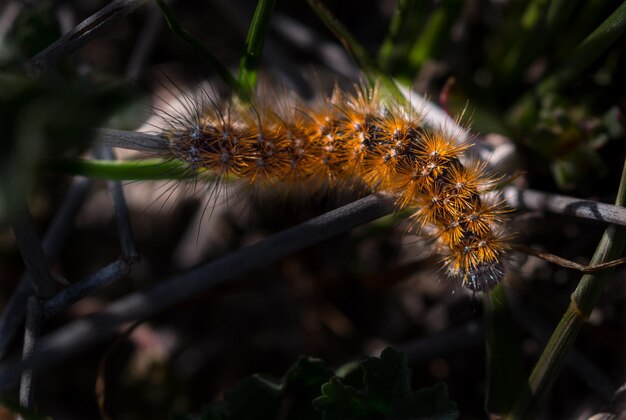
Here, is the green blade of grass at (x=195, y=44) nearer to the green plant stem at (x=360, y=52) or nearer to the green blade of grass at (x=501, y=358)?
the green plant stem at (x=360, y=52)

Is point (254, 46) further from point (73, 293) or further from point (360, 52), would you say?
point (73, 293)

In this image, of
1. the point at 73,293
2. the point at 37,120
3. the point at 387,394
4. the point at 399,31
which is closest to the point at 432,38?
the point at 399,31

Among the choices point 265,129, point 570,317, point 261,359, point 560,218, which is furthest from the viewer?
point 261,359

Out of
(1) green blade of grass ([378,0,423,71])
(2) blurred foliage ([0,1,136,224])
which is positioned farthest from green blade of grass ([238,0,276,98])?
(2) blurred foliage ([0,1,136,224])

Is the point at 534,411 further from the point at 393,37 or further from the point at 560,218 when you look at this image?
the point at 393,37

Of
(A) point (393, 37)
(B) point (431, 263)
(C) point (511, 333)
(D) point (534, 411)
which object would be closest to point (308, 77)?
(A) point (393, 37)

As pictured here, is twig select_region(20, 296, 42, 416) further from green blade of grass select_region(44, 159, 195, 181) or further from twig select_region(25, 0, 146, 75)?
twig select_region(25, 0, 146, 75)
